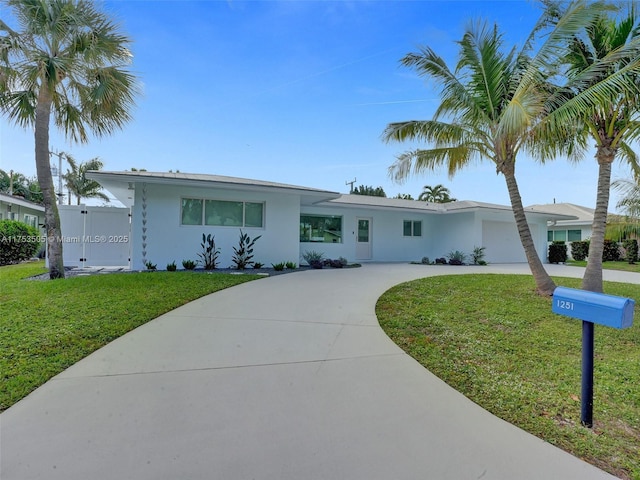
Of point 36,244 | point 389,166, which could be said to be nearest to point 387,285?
point 389,166

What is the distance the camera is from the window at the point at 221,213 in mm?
11570

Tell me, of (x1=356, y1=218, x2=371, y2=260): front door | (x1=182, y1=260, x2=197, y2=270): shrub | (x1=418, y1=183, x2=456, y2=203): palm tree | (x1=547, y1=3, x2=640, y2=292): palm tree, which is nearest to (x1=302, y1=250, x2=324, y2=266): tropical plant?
(x1=356, y1=218, x2=371, y2=260): front door

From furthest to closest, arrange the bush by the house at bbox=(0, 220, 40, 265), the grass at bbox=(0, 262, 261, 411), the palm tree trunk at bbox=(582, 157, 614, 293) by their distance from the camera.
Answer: the bush by the house at bbox=(0, 220, 40, 265) < the palm tree trunk at bbox=(582, 157, 614, 293) < the grass at bbox=(0, 262, 261, 411)

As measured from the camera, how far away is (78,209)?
11.7m

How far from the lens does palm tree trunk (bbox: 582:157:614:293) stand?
748 centimetres

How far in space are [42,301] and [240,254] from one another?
6.22 meters

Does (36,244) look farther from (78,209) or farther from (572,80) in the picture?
(572,80)

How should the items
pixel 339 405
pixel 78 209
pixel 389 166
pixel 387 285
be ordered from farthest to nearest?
pixel 78 209 → pixel 389 166 → pixel 387 285 → pixel 339 405

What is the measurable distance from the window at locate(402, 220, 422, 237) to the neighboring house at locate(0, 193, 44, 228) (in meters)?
19.5

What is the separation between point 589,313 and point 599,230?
21.2ft

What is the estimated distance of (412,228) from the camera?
60.3ft

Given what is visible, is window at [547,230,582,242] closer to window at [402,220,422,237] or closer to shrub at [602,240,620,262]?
shrub at [602,240,620,262]

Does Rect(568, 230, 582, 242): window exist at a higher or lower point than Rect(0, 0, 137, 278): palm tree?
lower

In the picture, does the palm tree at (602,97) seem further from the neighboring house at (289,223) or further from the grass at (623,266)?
the grass at (623,266)
